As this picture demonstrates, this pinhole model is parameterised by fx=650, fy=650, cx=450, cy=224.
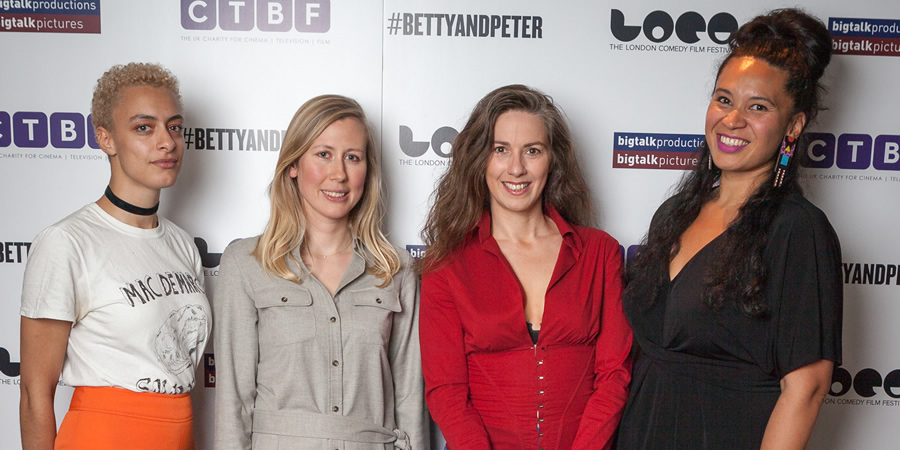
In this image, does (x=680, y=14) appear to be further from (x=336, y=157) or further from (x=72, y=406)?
(x=72, y=406)

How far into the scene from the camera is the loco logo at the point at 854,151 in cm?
255

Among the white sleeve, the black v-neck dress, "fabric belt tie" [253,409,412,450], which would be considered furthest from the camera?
"fabric belt tie" [253,409,412,450]

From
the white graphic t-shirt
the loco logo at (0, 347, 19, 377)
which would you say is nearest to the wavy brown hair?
the white graphic t-shirt

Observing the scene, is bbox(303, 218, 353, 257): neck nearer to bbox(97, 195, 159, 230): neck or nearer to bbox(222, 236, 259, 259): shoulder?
bbox(222, 236, 259, 259): shoulder

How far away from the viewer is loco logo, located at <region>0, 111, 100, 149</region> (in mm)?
2535

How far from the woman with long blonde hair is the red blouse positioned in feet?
0.50

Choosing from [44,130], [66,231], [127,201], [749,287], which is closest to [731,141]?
[749,287]

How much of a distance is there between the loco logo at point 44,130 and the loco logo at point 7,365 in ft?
2.69

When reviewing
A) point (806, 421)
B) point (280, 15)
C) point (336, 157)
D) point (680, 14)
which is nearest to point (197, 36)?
point (280, 15)

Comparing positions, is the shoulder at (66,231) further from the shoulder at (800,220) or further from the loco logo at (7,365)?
the shoulder at (800,220)

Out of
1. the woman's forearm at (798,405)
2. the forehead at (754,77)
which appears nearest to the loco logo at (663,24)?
the forehead at (754,77)

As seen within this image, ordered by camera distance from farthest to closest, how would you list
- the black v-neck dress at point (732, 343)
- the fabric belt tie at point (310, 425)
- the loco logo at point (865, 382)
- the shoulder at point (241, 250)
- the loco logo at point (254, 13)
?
the loco logo at point (865, 382), the loco logo at point (254, 13), the shoulder at point (241, 250), the fabric belt tie at point (310, 425), the black v-neck dress at point (732, 343)

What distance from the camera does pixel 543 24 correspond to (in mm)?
2510

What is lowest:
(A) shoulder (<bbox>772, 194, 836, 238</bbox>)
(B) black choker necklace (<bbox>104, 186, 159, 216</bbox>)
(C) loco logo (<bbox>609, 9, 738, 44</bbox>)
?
(B) black choker necklace (<bbox>104, 186, 159, 216</bbox>)
